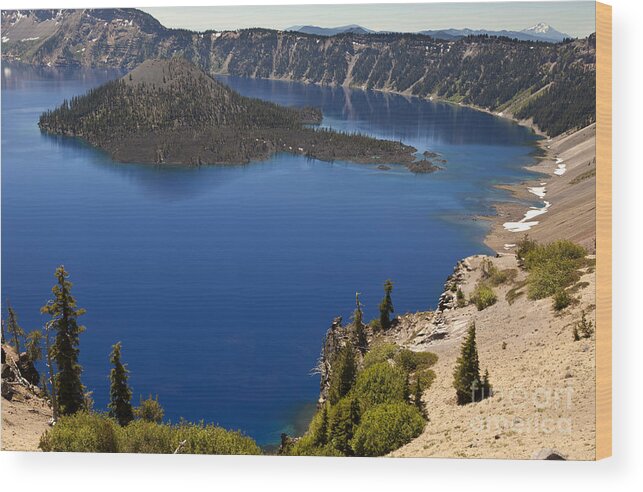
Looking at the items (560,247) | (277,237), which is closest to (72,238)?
(277,237)

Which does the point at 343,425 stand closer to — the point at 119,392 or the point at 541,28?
the point at 119,392

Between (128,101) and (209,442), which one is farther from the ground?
(128,101)

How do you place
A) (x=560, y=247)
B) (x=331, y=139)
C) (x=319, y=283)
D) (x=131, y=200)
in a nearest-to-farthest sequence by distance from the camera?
(x=560, y=247), (x=319, y=283), (x=131, y=200), (x=331, y=139)

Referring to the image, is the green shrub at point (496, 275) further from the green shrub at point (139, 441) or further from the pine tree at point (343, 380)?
the green shrub at point (139, 441)

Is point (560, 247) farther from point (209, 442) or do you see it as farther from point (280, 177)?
point (280, 177)

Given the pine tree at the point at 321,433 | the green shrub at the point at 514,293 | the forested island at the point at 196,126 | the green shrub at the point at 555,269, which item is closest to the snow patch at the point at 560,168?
the forested island at the point at 196,126

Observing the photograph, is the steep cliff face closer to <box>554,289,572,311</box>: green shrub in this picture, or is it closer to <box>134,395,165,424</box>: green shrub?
<box>554,289,572,311</box>: green shrub

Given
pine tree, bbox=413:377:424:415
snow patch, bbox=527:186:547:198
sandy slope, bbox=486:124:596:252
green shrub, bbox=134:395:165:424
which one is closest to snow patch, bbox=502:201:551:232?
sandy slope, bbox=486:124:596:252

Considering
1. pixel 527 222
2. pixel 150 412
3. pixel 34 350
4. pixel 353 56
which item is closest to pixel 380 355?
pixel 150 412
